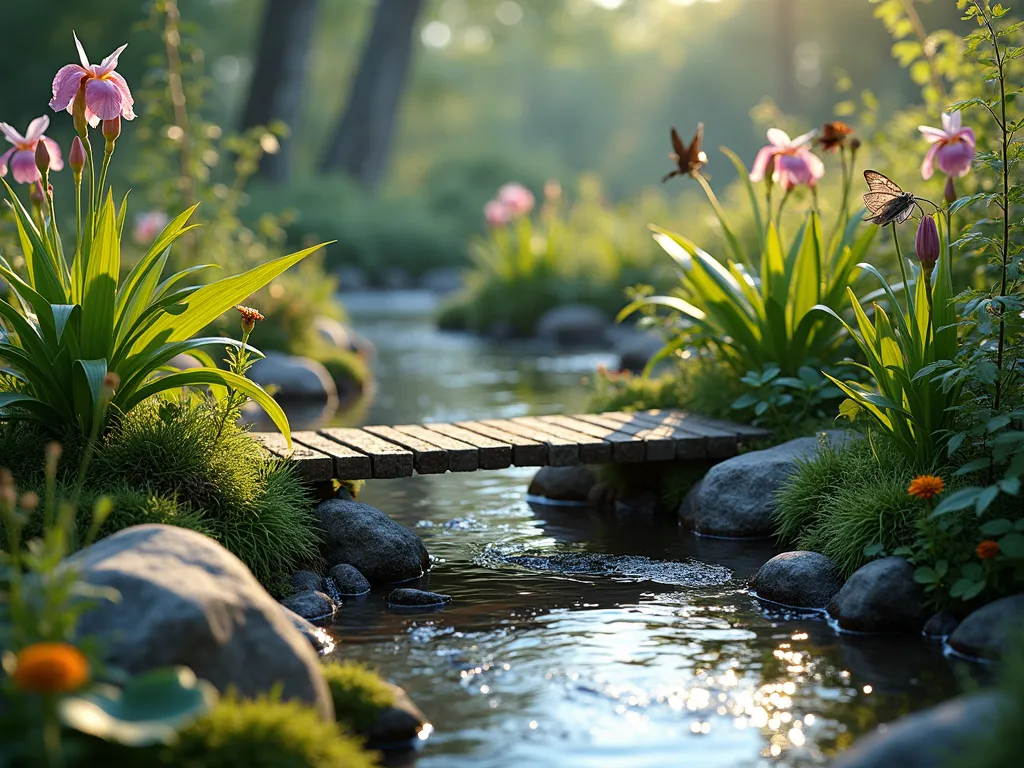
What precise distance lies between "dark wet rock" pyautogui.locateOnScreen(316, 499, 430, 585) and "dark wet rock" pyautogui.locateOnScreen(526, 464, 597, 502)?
5.91 feet

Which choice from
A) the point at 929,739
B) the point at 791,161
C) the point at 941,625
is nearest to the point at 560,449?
the point at 791,161

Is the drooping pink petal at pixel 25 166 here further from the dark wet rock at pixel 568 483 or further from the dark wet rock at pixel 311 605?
the dark wet rock at pixel 568 483

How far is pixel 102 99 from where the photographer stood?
5.22 m

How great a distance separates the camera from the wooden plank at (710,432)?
22.9 ft

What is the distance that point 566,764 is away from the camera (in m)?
3.65

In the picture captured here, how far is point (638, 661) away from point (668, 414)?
129 inches

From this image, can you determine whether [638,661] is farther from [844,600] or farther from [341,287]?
[341,287]

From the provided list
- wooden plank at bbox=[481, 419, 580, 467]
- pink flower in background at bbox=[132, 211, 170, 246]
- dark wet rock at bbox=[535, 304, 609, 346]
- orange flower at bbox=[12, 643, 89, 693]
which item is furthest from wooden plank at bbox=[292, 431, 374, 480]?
dark wet rock at bbox=[535, 304, 609, 346]

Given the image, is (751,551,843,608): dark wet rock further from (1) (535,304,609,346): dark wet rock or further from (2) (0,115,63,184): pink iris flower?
(1) (535,304,609,346): dark wet rock

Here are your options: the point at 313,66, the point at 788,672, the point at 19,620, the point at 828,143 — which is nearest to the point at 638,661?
the point at 788,672

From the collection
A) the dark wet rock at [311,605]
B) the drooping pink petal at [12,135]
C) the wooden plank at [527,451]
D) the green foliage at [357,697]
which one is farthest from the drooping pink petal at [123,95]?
the green foliage at [357,697]

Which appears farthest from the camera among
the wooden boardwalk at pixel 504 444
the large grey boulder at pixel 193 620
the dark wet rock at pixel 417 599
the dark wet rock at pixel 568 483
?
the dark wet rock at pixel 568 483

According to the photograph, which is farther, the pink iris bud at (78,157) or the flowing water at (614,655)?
the pink iris bud at (78,157)

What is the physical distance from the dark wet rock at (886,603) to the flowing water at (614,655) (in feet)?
0.34
